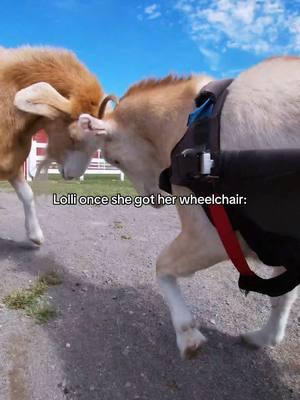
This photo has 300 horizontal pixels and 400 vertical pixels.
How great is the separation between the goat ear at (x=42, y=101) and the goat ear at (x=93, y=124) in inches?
30.6

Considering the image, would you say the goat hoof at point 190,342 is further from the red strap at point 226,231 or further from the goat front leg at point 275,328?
the goat front leg at point 275,328

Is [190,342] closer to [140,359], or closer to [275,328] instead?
[140,359]

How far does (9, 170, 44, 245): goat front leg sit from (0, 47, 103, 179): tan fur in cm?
42

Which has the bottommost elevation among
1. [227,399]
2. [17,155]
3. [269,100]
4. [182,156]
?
[227,399]

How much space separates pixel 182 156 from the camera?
2119mm

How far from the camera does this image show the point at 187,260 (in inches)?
94.7

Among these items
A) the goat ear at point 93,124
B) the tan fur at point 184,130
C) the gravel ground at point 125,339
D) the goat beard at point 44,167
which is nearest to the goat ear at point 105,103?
the tan fur at point 184,130

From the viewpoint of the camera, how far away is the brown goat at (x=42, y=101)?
3.73 metres

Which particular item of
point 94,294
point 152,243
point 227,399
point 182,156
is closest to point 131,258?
point 152,243

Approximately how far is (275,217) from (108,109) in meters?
2.15

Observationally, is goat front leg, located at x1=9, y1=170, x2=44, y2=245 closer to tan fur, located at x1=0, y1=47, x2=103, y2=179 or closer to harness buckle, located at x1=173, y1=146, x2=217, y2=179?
tan fur, located at x1=0, y1=47, x2=103, y2=179

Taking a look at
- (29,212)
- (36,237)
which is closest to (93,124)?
(36,237)

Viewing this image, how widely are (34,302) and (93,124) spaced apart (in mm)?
1363

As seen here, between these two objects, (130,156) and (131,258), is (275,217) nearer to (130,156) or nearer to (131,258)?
(130,156)
